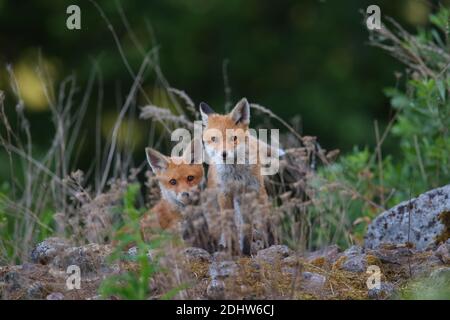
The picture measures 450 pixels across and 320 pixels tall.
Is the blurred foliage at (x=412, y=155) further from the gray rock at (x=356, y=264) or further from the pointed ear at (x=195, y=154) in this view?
the gray rock at (x=356, y=264)

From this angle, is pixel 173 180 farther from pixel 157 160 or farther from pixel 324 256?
pixel 324 256

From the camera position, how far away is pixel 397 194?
A: 929cm

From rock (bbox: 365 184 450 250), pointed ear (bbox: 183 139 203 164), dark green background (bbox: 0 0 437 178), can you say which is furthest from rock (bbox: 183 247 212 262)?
dark green background (bbox: 0 0 437 178)

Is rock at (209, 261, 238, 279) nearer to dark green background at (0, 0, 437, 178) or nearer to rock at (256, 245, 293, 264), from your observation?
rock at (256, 245, 293, 264)

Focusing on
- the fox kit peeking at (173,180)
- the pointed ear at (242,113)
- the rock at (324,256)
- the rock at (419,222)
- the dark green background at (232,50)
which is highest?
the dark green background at (232,50)

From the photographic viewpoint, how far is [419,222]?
6949mm

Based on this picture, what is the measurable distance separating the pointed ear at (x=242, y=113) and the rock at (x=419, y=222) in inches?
52.0

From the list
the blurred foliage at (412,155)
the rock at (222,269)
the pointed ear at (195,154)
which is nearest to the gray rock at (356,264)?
the rock at (222,269)

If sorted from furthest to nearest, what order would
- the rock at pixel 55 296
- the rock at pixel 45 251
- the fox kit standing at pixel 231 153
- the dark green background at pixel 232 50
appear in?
the dark green background at pixel 232 50, the fox kit standing at pixel 231 153, the rock at pixel 45 251, the rock at pixel 55 296

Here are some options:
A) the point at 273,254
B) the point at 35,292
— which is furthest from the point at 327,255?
the point at 35,292

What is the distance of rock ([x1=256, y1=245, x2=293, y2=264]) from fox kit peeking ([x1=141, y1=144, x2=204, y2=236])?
129 cm

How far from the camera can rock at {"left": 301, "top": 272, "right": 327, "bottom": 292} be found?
5.66 m

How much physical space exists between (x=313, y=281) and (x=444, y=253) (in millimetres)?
1028

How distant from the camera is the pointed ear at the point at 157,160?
25.8ft
